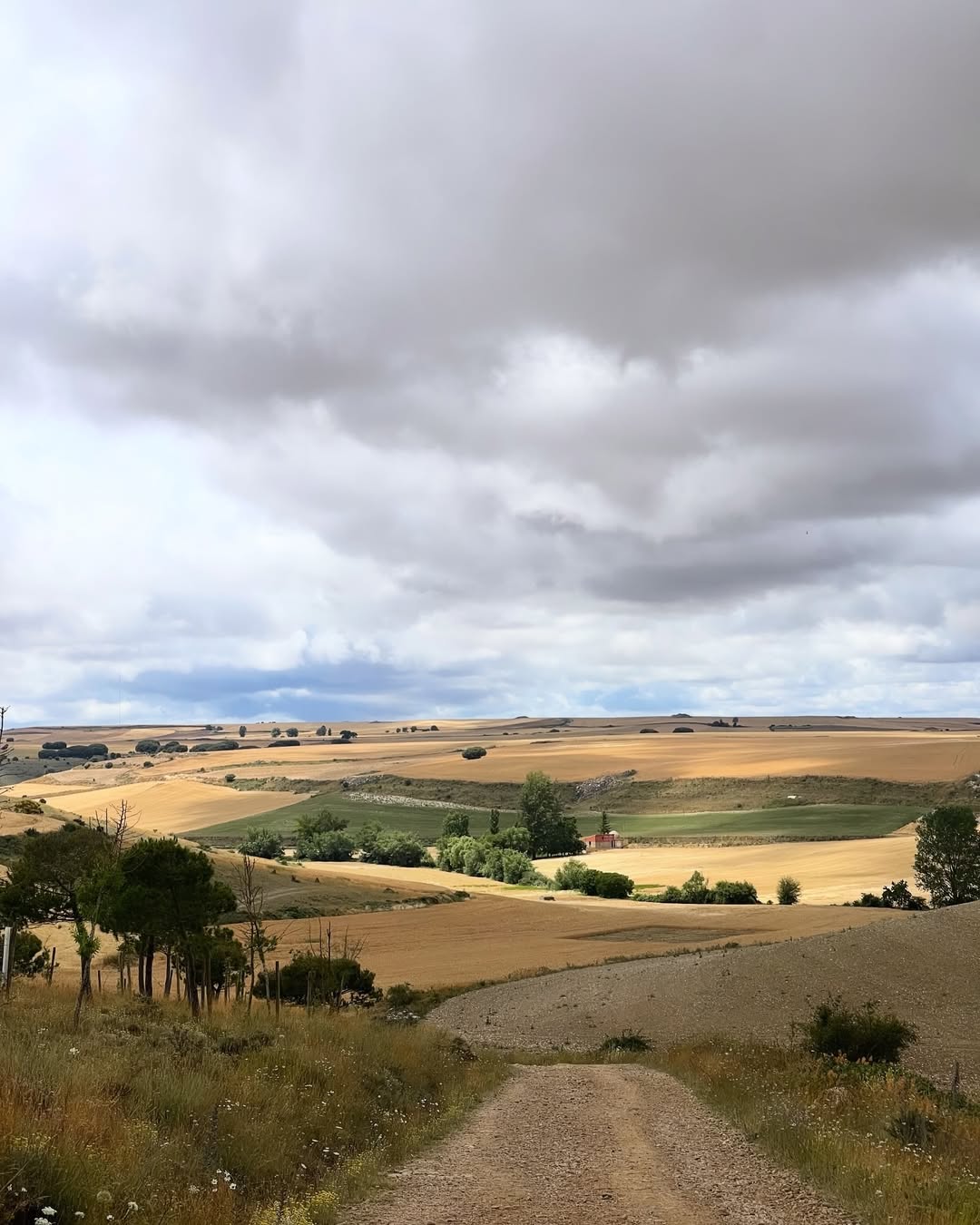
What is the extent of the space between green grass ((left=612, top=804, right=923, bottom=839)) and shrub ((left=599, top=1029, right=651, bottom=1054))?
95003 millimetres

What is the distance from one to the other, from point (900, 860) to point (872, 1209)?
98.0 m

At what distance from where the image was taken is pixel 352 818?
152750mm

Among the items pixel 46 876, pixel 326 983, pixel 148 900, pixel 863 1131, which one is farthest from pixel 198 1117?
pixel 46 876

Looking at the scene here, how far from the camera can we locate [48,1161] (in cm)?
787

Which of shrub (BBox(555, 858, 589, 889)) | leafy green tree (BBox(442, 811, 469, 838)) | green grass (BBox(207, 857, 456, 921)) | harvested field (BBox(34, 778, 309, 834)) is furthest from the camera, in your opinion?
harvested field (BBox(34, 778, 309, 834))

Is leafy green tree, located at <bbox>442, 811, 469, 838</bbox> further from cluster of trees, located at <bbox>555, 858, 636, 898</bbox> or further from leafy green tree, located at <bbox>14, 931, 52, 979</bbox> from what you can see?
leafy green tree, located at <bbox>14, 931, 52, 979</bbox>

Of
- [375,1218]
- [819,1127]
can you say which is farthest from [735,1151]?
[375,1218]

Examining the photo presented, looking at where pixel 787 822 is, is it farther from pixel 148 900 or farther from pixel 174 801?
pixel 148 900

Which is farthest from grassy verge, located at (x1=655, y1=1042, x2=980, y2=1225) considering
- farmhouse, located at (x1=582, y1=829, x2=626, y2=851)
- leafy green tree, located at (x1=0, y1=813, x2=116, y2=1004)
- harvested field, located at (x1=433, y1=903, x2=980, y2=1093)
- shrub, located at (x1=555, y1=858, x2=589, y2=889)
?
farmhouse, located at (x1=582, y1=829, x2=626, y2=851)

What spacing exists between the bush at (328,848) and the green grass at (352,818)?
10980 millimetres

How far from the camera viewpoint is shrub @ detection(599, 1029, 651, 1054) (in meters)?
32.6

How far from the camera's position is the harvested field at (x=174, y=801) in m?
155

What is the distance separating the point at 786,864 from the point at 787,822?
2728 cm

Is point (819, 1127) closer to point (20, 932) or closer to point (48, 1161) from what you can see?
point (48, 1161)
